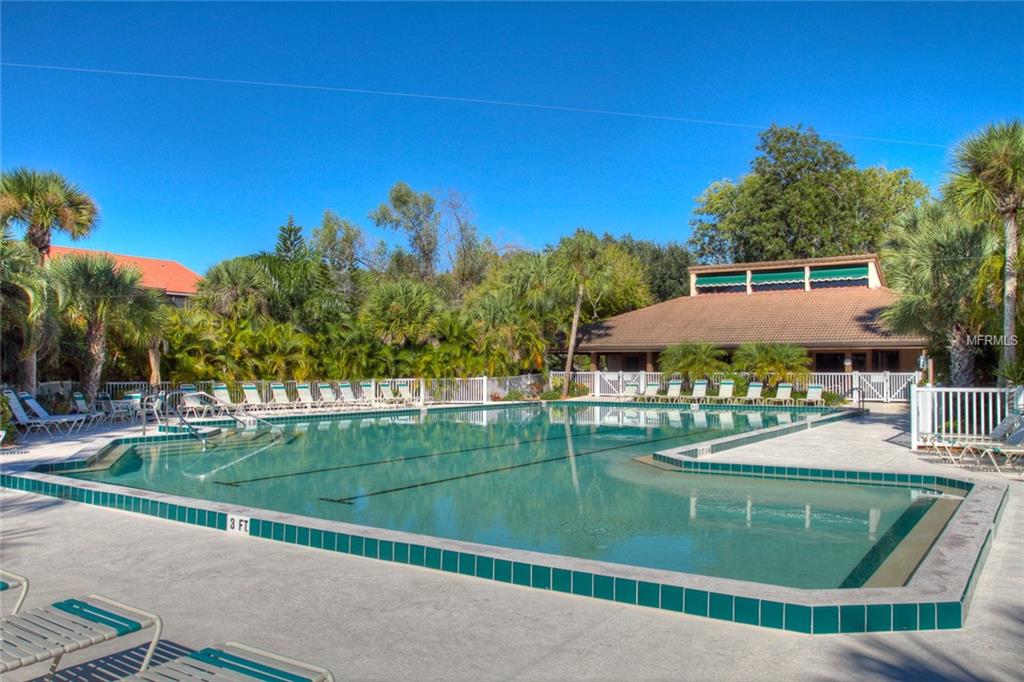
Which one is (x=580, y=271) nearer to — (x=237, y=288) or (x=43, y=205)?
(x=237, y=288)

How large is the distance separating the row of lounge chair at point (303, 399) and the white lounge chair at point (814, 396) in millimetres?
12932

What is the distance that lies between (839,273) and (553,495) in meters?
28.8

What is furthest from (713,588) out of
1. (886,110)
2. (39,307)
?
(886,110)

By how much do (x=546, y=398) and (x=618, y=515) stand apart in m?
20.4

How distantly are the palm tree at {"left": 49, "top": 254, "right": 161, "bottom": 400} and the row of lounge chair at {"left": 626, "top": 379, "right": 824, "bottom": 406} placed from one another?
17142 millimetres

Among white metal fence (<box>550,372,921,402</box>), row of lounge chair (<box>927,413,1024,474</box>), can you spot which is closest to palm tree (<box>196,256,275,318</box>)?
white metal fence (<box>550,372,921,402</box>)

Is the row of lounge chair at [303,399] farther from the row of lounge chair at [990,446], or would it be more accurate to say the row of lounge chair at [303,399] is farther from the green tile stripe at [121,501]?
the row of lounge chair at [990,446]

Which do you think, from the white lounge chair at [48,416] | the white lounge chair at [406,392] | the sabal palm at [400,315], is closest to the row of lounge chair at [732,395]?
the sabal palm at [400,315]

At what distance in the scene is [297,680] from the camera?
9.69ft

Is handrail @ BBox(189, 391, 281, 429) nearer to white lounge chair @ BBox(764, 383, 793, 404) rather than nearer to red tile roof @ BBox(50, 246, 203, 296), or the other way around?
white lounge chair @ BBox(764, 383, 793, 404)

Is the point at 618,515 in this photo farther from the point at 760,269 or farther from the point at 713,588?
the point at 760,269

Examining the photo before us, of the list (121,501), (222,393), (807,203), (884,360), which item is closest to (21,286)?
(121,501)

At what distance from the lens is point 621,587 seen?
5172mm

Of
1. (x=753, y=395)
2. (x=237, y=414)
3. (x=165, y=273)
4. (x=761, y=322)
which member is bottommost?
(x=237, y=414)
